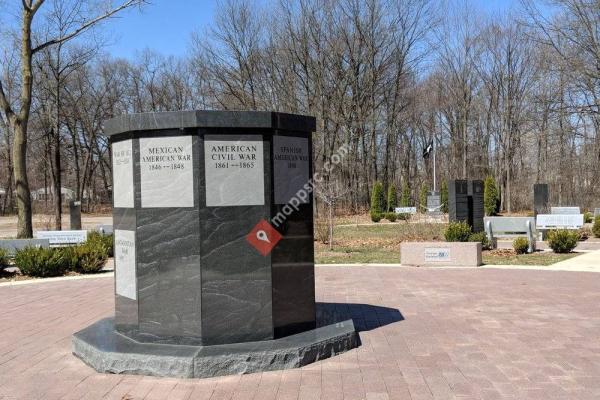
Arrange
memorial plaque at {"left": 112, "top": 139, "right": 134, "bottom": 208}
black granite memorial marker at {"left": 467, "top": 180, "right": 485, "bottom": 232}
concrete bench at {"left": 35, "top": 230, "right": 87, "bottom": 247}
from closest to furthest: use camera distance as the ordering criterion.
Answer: memorial plaque at {"left": 112, "top": 139, "right": 134, "bottom": 208}, concrete bench at {"left": 35, "top": 230, "right": 87, "bottom": 247}, black granite memorial marker at {"left": 467, "top": 180, "right": 485, "bottom": 232}

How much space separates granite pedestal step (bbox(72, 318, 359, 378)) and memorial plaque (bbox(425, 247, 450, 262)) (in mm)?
7184

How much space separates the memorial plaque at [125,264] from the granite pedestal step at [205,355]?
505 millimetres

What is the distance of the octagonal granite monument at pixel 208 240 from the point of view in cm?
530

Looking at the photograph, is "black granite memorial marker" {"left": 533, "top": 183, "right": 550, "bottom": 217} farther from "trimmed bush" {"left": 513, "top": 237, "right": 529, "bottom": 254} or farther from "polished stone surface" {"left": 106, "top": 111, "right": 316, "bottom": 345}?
"polished stone surface" {"left": 106, "top": 111, "right": 316, "bottom": 345}

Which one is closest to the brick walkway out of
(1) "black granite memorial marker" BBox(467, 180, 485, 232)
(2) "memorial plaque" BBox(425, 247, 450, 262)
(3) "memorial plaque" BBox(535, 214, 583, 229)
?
(2) "memorial plaque" BBox(425, 247, 450, 262)

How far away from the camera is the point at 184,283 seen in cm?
537

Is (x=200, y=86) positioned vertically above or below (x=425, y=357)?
above

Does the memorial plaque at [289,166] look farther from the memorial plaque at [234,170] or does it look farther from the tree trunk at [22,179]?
the tree trunk at [22,179]

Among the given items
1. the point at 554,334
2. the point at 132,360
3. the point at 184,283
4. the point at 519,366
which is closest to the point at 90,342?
the point at 132,360

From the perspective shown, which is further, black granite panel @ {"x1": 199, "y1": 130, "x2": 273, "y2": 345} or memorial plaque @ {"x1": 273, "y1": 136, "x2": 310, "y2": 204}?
memorial plaque @ {"x1": 273, "y1": 136, "x2": 310, "y2": 204}

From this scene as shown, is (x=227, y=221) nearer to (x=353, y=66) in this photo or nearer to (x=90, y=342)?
(x=90, y=342)

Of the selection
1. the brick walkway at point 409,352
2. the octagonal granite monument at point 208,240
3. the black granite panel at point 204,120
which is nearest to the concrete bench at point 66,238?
the brick walkway at point 409,352

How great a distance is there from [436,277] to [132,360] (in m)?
7.05

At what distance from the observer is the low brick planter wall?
1217 centimetres
